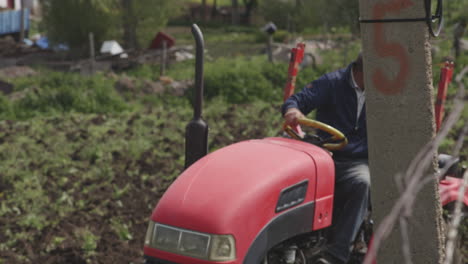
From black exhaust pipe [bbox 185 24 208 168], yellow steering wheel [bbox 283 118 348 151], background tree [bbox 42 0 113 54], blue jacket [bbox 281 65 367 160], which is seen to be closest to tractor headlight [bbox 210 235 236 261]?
black exhaust pipe [bbox 185 24 208 168]

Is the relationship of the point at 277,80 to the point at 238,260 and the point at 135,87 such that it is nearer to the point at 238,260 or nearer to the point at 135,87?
the point at 135,87

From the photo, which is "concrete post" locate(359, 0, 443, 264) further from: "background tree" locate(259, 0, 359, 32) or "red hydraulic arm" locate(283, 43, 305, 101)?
"background tree" locate(259, 0, 359, 32)

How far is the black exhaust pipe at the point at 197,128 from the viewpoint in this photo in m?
2.98

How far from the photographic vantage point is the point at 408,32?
2.10m

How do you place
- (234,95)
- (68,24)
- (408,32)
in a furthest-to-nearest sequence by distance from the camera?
(68,24), (234,95), (408,32)

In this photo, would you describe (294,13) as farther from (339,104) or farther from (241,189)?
(241,189)

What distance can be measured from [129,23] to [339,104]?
58.0 feet

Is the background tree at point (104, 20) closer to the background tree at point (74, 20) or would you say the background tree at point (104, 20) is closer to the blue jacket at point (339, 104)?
the background tree at point (74, 20)

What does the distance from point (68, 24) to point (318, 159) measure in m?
17.7

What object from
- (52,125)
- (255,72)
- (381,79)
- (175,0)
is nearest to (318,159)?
(381,79)

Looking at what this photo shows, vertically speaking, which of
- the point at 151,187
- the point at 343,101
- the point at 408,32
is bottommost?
the point at 151,187

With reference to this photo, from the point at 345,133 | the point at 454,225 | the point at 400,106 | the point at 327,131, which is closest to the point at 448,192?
the point at 345,133

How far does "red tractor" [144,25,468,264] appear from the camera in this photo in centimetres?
252

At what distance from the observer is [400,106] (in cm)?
214
